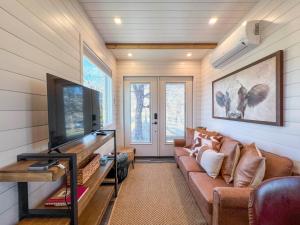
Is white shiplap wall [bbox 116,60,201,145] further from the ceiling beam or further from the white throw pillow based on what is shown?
the white throw pillow

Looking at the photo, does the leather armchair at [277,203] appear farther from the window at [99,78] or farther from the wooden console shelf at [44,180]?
the window at [99,78]

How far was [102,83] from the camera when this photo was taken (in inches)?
159

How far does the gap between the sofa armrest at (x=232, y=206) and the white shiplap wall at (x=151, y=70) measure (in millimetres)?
3661

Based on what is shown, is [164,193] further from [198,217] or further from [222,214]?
[222,214]

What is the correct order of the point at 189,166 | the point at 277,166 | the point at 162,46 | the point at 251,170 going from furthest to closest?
the point at 162,46 → the point at 189,166 → the point at 251,170 → the point at 277,166

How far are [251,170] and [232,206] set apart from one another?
21.0 inches

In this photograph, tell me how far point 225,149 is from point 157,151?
267 cm

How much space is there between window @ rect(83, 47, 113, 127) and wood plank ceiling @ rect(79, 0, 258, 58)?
0.50 metres

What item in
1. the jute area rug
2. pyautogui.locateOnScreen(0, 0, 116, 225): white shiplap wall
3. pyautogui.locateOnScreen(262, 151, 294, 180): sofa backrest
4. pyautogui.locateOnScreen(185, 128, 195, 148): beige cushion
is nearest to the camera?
pyautogui.locateOnScreen(0, 0, 116, 225): white shiplap wall

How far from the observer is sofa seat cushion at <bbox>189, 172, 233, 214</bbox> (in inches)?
76.4

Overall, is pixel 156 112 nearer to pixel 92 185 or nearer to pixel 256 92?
pixel 256 92

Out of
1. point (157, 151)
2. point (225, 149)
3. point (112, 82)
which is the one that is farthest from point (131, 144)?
point (225, 149)

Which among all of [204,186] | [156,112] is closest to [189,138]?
[156,112]

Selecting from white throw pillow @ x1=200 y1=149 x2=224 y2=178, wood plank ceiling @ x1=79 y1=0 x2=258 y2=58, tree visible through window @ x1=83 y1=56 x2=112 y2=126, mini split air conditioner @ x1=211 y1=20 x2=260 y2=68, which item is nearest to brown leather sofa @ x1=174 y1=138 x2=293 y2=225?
white throw pillow @ x1=200 y1=149 x2=224 y2=178
